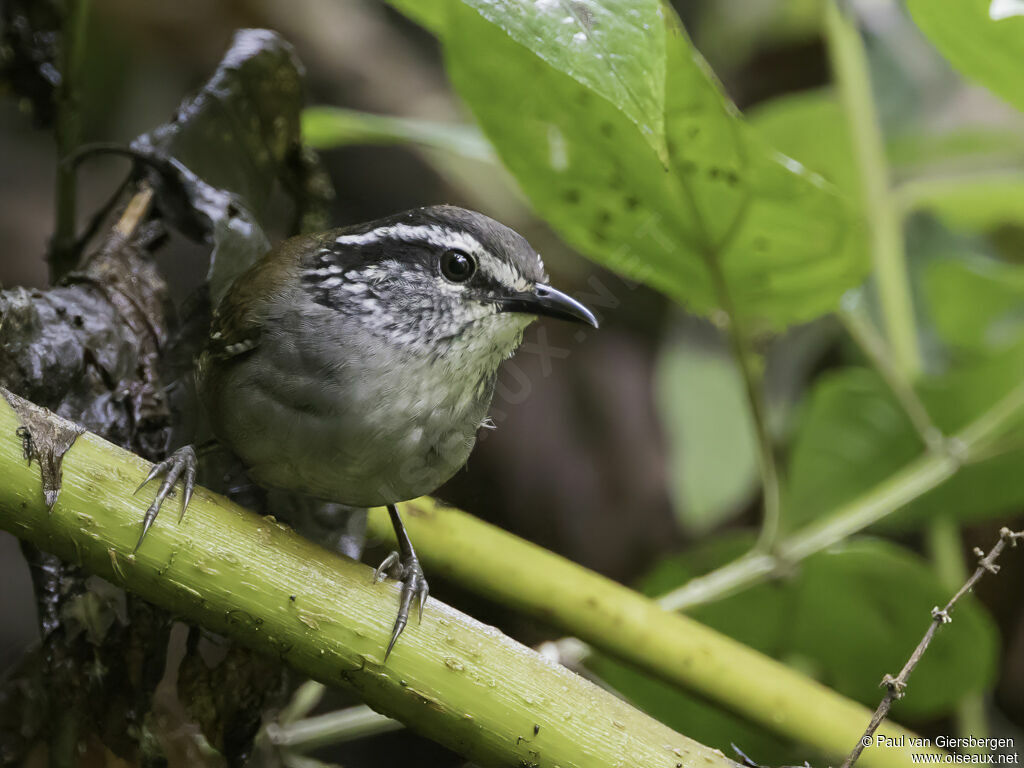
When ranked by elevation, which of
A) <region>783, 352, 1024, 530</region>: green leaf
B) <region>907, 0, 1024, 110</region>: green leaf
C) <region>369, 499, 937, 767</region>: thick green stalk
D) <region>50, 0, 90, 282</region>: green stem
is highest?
<region>907, 0, 1024, 110</region>: green leaf

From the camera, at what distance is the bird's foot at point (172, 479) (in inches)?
44.9

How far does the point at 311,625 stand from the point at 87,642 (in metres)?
0.57

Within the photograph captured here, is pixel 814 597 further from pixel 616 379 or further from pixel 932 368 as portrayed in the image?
pixel 616 379

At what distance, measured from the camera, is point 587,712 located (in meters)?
1.18

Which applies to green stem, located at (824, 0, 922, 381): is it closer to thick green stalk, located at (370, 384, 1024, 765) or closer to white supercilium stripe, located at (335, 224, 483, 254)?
thick green stalk, located at (370, 384, 1024, 765)

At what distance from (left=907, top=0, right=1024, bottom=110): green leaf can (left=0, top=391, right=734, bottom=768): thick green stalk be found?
102 cm

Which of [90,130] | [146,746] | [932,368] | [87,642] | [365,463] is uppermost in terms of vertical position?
[932,368]

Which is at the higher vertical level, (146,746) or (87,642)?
(87,642)

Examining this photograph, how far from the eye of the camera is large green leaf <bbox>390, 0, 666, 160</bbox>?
1.09 m

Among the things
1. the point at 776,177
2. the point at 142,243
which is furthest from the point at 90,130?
the point at 776,177

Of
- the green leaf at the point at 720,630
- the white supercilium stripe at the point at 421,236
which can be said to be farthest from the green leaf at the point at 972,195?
the white supercilium stripe at the point at 421,236

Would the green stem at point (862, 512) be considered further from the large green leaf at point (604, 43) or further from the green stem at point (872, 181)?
the large green leaf at point (604, 43)

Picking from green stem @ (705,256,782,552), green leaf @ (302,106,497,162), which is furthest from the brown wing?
green stem @ (705,256,782,552)

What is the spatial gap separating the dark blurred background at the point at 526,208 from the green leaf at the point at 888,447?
2.19ft
